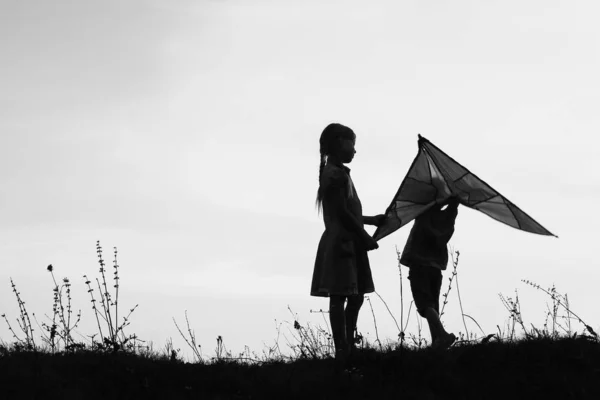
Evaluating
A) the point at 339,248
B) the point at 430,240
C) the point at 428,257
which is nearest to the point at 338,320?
the point at 339,248

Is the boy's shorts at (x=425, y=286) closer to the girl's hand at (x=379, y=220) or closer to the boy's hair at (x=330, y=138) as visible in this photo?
the girl's hand at (x=379, y=220)

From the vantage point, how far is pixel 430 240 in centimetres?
713

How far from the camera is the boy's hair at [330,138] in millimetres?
7109

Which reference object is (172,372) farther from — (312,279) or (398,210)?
(398,210)

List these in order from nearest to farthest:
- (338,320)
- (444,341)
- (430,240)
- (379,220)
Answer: (444,341) < (338,320) < (430,240) < (379,220)

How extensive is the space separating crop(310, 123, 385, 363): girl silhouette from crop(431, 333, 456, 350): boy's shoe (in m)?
0.76

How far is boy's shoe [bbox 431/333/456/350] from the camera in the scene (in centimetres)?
648

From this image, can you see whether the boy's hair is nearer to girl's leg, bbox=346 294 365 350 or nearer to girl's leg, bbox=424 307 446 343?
girl's leg, bbox=346 294 365 350

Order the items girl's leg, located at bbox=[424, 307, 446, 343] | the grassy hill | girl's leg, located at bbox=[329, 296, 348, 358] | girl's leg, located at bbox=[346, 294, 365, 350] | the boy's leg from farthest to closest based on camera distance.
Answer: girl's leg, located at bbox=[346, 294, 365, 350], girl's leg, located at bbox=[424, 307, 446, 343], girl's leg, located at bbox=[329, 296, 348, 358], the boy's leg, the grassy hill

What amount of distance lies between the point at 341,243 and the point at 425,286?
954 millimetres

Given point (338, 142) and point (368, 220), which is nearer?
point (338, 142)

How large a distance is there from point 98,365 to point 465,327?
137 inches

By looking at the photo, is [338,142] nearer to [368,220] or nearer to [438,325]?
[368,220]

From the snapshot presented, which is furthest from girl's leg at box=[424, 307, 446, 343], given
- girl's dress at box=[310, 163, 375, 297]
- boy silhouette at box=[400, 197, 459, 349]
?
girl's dress at box=[310, 163, 375, 297]
